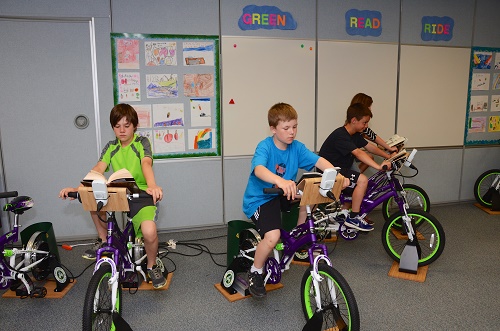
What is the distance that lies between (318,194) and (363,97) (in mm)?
2198

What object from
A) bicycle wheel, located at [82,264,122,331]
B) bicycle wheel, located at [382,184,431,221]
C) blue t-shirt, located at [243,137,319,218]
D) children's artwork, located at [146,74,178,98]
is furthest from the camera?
bicycle wheel, located at [382,184,431,221]

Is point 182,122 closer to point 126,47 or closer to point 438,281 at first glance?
point 126,47

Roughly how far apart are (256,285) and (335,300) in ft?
1.87

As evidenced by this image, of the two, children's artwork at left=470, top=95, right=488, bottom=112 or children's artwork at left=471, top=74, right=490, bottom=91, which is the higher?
children's artwork at left=471, top=74, right=490, bottom=91

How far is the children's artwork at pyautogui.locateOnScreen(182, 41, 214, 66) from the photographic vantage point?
150 inches

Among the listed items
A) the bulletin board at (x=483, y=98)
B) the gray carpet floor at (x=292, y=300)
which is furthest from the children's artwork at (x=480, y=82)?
the gray carpet floor at (x=292, y=300)

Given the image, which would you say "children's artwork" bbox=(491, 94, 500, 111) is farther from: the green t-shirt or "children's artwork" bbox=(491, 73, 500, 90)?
the green t-shirt

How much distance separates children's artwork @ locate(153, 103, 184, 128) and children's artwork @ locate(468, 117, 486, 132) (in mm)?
3589

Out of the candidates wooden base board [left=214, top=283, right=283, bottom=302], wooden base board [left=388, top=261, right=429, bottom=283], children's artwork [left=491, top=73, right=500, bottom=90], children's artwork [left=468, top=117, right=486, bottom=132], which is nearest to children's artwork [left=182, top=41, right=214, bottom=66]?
wooden base board [left=214, top=283, right=283, bottom=302]

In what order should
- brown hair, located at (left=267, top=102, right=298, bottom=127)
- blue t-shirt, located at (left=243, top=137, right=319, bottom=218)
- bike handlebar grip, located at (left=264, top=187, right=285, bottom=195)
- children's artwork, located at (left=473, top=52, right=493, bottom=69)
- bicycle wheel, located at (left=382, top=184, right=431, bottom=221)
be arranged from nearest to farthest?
bike handlebar grip, located at (left=264, top=187, right=285, bottom=195) → brown hair, located at (left=267, top=102, right=298, bottom=127) → blue t-shirt, located at (left=243, top=137, right=319, bottom=218) → bicycle wheel, located at (left=382, top=184, right=431, bottom=221) → children's artwork, located at (left=473, top=52, right=493, bottom=69)

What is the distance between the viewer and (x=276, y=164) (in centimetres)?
254

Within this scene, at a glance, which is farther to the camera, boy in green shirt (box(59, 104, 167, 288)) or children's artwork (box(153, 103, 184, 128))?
children's artwork (box(153, 103, 184, 128))

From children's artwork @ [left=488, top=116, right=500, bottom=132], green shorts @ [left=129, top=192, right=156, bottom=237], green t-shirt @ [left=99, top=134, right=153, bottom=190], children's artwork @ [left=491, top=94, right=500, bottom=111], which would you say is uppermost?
children's artwork @ [left=491, top=94, right=500, bottom=111]

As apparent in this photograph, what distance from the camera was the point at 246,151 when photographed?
13.5ft
